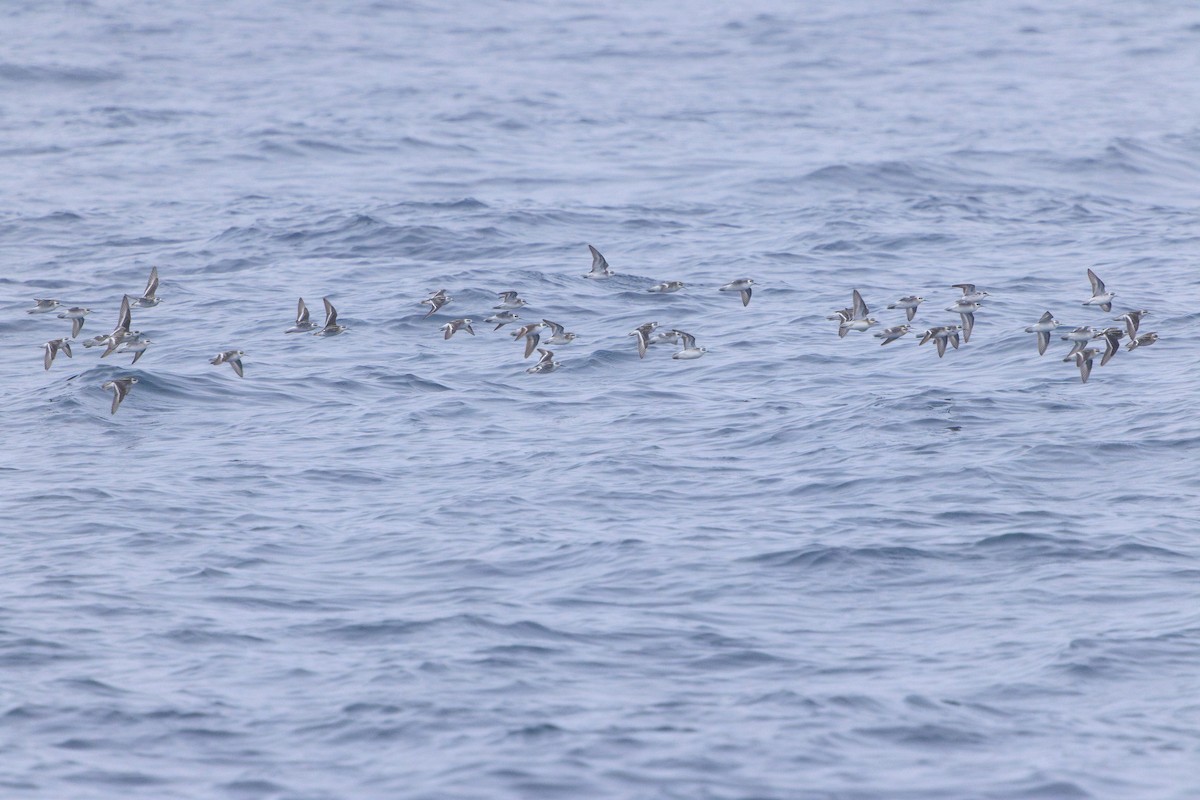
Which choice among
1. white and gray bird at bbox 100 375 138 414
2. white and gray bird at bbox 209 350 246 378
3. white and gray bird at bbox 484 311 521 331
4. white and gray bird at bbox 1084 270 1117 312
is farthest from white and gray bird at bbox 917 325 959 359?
white and gray bird at bbox 100 375 138 414

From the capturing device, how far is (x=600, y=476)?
930 inches

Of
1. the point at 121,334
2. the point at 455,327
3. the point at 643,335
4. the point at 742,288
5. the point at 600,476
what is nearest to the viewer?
the point at 600,476

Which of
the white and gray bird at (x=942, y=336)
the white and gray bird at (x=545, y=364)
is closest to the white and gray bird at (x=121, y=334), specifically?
the white and gray bird at (x=545, y=364)

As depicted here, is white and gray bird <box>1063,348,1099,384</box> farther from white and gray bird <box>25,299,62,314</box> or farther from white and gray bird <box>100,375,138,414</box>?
white and gray bird <box>25,299,62,314</box>

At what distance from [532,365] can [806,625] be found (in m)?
11.5

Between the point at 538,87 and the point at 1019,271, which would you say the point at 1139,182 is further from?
the point at 538,87

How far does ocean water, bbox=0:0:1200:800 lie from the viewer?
16203mm

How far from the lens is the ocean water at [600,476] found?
16.2 m

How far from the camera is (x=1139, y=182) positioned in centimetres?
4538

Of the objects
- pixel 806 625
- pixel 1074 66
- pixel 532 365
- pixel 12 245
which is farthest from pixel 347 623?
pixel 1074 66

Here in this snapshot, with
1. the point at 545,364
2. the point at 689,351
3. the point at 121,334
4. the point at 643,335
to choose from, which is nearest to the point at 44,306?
the point at 121,334

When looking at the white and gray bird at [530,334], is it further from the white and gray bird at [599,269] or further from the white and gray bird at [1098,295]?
the white and gray bird at [1098,295]

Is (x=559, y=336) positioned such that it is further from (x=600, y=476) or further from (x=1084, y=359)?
(x=1084, y=359)

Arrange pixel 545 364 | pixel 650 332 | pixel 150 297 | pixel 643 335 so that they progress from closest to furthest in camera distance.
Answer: pixel 643 335
pixel 545 364
pixel 150 297
pixel 650 332
